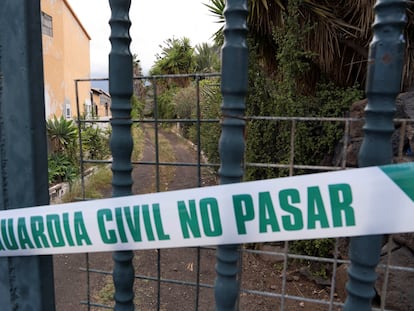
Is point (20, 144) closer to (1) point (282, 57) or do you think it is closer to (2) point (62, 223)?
(2) point (62, 223)

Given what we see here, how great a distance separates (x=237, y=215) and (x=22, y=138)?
77cm

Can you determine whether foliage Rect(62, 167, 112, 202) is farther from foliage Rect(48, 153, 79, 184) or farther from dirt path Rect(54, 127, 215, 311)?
dirt path Rect(54, 127, 215, 311)

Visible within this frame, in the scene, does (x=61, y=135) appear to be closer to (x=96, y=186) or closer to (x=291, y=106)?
(x=96, y=186)

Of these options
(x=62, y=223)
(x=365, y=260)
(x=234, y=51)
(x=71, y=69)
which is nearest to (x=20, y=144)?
(x=62, y=223)

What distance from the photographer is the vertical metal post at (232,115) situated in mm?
855

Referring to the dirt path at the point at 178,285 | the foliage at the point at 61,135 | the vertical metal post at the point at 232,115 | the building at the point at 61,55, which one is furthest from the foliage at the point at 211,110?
the building at the point at 61,55

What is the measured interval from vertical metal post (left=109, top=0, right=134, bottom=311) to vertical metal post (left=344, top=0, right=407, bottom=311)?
2.14 ft

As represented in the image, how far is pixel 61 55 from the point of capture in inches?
431

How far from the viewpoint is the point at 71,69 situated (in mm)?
12086

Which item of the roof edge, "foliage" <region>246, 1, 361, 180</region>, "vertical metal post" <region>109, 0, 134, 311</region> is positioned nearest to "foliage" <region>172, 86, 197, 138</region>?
the roof edge

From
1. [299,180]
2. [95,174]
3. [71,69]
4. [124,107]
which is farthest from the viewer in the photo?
[71,69]

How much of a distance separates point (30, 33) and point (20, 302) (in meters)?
0.93

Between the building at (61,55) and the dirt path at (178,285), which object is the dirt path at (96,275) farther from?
the building at (61,55)

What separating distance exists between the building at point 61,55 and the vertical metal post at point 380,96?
9.06 metres
